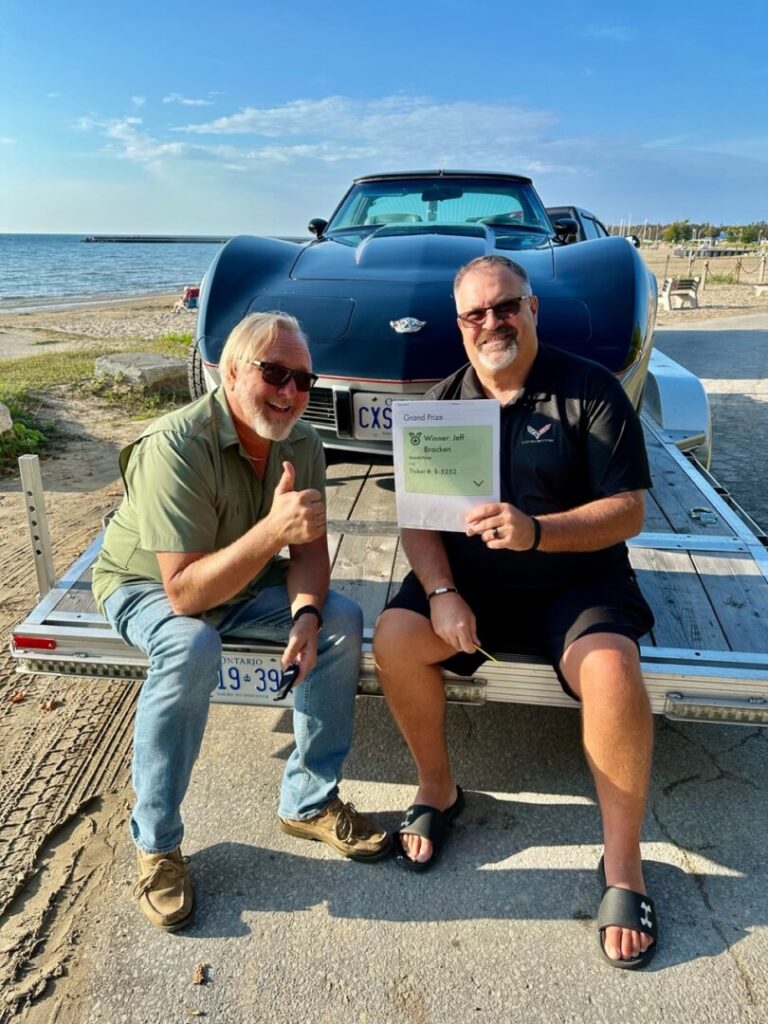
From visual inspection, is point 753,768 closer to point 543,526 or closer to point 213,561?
point 543,526

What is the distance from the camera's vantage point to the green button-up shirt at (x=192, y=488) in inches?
79.6

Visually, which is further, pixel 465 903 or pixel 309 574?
pixel 309 574

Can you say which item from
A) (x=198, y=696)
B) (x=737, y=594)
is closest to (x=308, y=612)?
(x=198, y=696)

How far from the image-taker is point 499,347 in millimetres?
2172

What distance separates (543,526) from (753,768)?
1245 millimetres

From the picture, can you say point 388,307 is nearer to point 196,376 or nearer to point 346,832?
point 196,376

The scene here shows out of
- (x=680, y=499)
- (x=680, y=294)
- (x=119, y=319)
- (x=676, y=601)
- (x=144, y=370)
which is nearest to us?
(x=676, y=601)

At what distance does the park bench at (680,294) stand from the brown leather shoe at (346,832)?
18.8 meters

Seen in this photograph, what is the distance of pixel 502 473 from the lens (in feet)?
7.39

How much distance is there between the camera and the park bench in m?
18.7

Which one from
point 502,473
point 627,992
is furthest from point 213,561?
point 627,992

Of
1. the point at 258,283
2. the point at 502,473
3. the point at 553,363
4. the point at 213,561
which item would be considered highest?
the point at 258,283

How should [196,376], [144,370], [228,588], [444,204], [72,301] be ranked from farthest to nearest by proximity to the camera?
[72,301]
[144,370]
[444,204]
[196,376]
[228,588]

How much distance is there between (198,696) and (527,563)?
0.99 m
